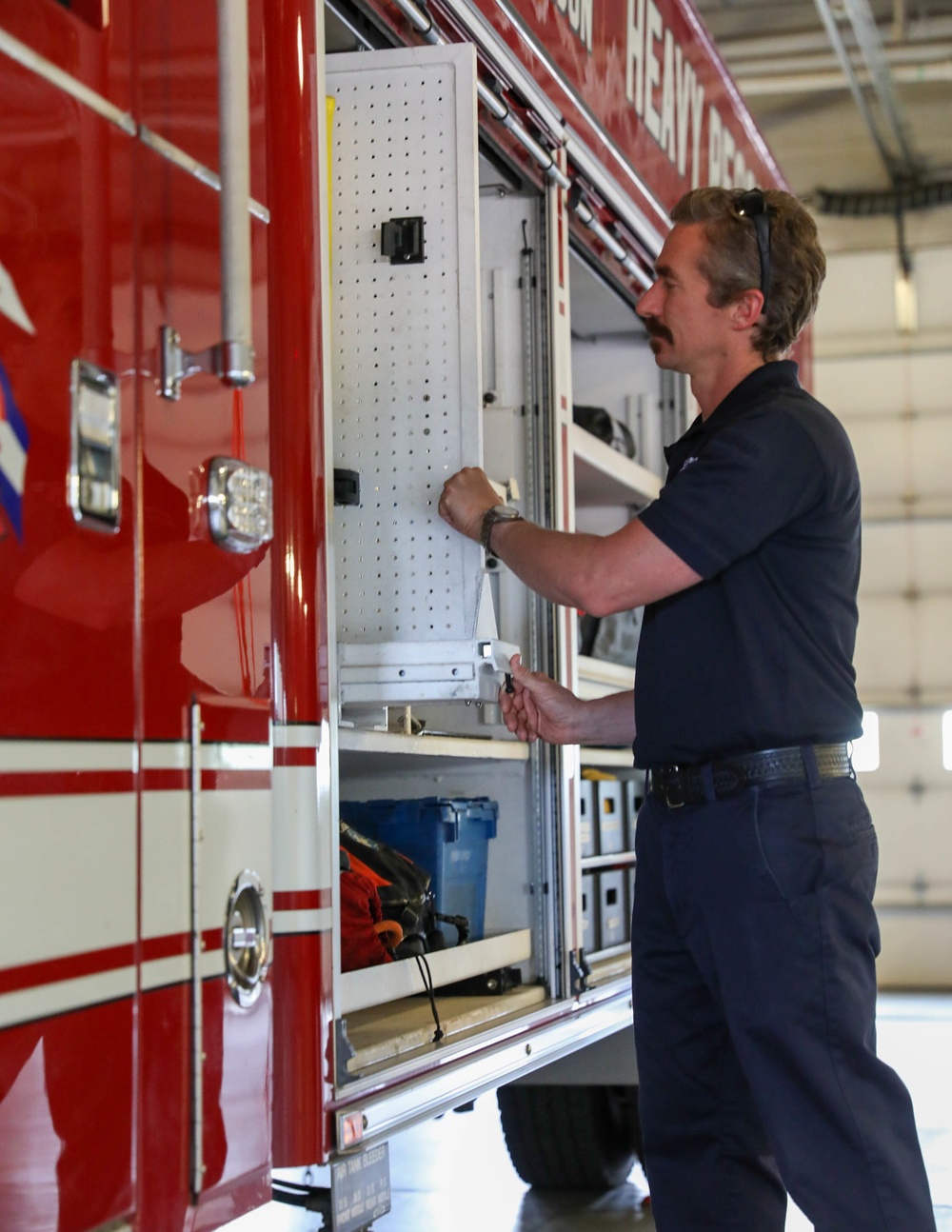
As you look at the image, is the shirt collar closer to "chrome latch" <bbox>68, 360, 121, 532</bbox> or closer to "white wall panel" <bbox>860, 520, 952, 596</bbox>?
"chrome latch" <bbox>68, 360, 121, 532</bbox>

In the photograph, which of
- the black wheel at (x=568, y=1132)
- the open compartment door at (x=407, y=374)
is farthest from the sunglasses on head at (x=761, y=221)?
the black wheel at (x=568, y=1132)

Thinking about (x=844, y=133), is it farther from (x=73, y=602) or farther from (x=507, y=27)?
(x=73, y=602)

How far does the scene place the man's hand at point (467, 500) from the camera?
262 cm

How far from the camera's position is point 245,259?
1622 millimetres

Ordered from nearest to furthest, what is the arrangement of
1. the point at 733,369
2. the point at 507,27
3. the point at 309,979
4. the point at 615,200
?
1. the point at 309,979
2. the point at 733,369
3. the point at 507,27
4. the point at 615,200

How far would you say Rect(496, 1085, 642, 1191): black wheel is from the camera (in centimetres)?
472

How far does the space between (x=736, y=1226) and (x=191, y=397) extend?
171 centimetres

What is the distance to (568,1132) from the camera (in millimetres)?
4762

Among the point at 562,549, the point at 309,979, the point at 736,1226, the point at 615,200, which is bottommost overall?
the point at 736,1226

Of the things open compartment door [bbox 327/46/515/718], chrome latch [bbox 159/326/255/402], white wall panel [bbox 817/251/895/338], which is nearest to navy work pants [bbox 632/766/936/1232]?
open compartment door [bbox 327/46/515/718]

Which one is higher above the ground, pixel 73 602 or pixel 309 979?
pixel 73 602

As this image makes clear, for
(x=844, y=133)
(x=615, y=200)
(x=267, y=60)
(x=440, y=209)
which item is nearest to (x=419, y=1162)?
(x=615, y=200)

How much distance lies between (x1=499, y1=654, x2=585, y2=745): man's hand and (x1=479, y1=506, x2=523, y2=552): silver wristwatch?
375mm

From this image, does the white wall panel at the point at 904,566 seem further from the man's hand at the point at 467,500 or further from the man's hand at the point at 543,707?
the man's hand at the point at 467,500
